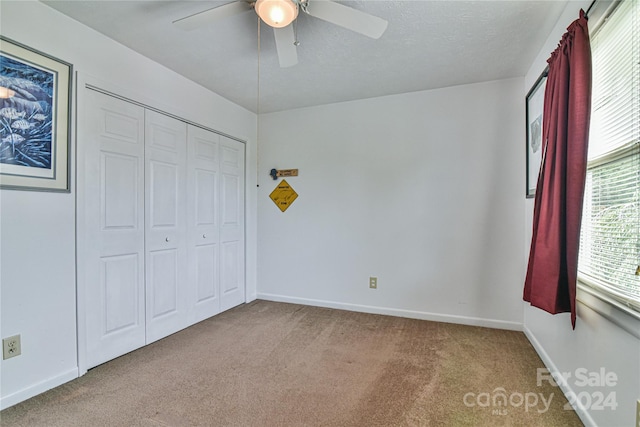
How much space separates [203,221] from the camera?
9.95 ft

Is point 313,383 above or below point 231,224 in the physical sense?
below

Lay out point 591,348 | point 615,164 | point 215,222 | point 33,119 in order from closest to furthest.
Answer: point 615,164 < point 591,348 < point 33,119 < point 215,222

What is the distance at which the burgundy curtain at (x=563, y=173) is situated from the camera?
145 centimetres

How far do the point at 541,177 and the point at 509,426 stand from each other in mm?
1485

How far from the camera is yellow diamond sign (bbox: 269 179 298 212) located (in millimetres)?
3643

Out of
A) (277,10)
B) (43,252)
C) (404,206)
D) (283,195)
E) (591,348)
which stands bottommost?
(591,348)

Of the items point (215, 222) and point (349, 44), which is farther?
point (215, 222)

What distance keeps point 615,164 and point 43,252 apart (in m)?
3.11

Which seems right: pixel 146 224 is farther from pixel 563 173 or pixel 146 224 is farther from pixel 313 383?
pixel 563 173

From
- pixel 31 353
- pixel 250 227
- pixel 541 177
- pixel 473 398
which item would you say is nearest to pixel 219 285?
pixel 250 227

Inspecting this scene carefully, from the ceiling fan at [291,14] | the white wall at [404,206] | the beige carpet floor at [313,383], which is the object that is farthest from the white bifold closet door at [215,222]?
the ceiling fan at [291,14]

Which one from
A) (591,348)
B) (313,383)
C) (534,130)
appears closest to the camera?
(591,348)

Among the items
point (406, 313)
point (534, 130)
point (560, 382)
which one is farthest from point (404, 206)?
point (560, 382)

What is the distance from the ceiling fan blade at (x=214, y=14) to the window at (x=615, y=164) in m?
1.78
